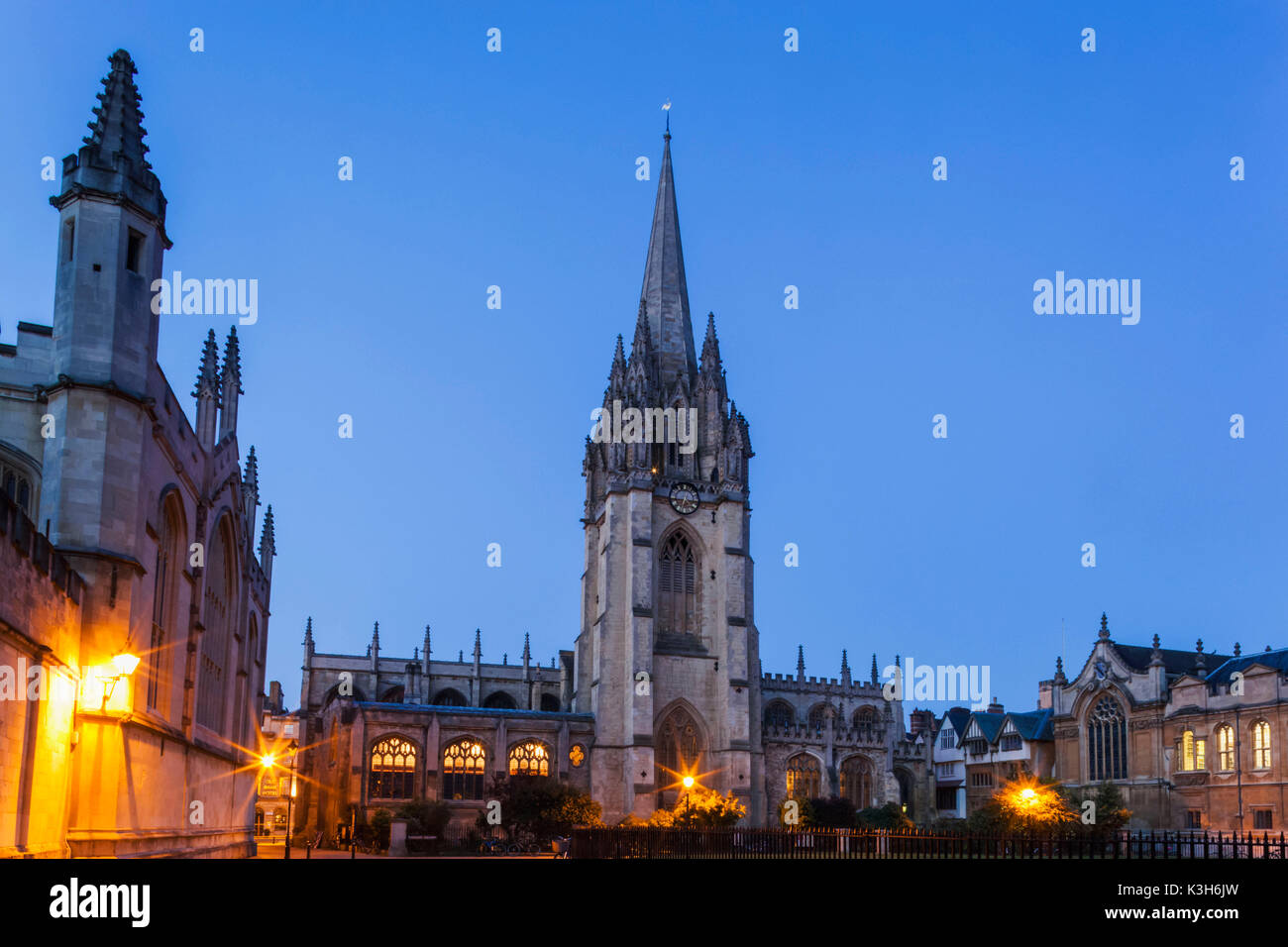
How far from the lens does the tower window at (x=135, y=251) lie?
21.9 m

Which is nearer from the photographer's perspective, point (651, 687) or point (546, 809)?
point (546, 809)

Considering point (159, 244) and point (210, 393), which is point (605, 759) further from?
point (159, 244)

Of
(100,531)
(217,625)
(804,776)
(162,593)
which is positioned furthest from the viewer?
(804,776)

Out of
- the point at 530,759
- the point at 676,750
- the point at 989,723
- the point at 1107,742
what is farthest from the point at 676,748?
the point at 989,723

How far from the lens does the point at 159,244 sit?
898 inches

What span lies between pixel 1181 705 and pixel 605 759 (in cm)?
3028

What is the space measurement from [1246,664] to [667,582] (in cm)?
3096

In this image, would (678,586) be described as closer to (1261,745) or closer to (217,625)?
(1261,745)

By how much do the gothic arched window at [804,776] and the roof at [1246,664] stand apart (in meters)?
23.2

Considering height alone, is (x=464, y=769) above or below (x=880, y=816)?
above

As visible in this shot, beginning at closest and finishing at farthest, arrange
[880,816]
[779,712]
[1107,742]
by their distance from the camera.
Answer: [1107,742]
[880,816]
[779,712]

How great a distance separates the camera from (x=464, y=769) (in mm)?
61625

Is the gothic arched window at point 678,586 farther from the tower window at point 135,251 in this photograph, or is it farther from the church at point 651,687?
the tower window at point 135,251
